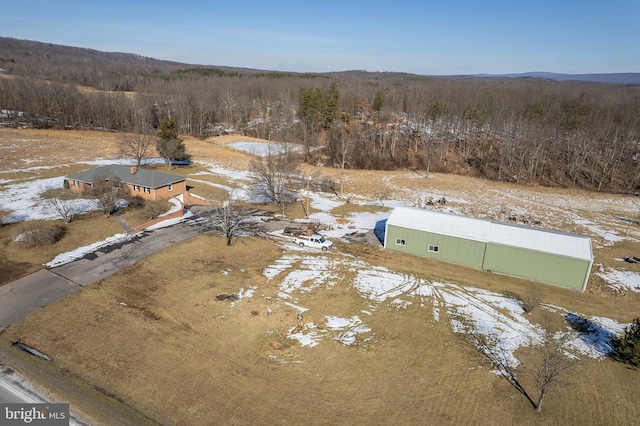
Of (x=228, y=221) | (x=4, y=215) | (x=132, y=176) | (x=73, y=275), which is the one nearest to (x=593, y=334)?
(x=228, y=221)

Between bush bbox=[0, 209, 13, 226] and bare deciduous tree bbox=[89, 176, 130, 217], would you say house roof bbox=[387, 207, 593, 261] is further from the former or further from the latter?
bush bbox=[0, 209, 13, 226]

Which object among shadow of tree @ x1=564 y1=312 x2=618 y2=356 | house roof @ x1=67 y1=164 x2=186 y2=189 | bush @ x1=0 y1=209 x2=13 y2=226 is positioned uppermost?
house roof @ x1=67 y1=164 x2=186 y2=189

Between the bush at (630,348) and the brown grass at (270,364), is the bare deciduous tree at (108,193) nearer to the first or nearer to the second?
the brown grass at (270,364)

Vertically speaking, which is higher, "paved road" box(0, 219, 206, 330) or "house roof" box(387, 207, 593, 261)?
"house roof" box(387, 207, 593, 261)

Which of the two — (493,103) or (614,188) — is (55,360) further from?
(493,103)

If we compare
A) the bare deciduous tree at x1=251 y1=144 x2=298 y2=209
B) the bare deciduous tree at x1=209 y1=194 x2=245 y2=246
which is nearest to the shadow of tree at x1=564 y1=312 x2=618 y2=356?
the bare deciduous tree at x1=209 y1=194 x2=245 y2=246

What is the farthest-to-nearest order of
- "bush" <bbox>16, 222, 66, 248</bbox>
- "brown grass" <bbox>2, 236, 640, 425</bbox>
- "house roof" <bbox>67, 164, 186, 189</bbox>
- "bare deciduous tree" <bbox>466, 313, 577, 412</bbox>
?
"house roof" <bbox>67, 164, 186, 189</bbox> < "bush" <bbox>16, 222, 66, 248</bbox> < "bare deciduous tree" <bbox>466, 313, 577, 412</bbox> < "brown grass" <bbox>2, 236, 640, 425</bbox>

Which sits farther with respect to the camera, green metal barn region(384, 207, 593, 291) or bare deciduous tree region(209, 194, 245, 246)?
bare deciduous tree region(209, 194, 245, 246)
